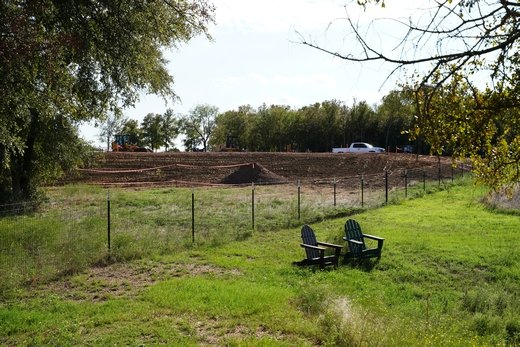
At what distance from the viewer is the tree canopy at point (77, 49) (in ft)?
27.8

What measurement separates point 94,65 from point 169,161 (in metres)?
42.7

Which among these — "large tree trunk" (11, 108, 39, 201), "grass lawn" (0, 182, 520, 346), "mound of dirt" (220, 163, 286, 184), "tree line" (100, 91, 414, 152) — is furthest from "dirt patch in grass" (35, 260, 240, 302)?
"tree line" (100, 91, 414, 152)

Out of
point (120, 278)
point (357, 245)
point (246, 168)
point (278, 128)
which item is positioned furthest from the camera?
point (278, 128)

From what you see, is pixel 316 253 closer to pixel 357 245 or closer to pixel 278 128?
pixel 357 245

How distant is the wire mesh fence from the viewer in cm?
1246

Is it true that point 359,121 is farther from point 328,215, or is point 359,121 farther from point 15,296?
point 15,296

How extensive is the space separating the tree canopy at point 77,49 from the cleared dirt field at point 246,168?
2768 centimetres

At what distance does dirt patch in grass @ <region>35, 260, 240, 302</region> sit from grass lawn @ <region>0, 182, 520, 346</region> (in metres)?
0.02

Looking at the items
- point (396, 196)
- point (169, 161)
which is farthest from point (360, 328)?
point (169, 161)

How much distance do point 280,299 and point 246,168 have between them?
3308 centimetres

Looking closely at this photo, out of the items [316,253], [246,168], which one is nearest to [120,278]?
[316,253]

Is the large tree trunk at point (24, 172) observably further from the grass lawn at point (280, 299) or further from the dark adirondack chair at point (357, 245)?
the dark adirondack chair at point (357, 245)

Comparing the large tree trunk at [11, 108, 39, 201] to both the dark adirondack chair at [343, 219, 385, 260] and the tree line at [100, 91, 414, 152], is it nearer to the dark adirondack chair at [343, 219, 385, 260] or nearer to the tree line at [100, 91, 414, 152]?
the dark adirondack chair at [343, 219, 385, 260]

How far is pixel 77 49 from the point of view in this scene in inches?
382
